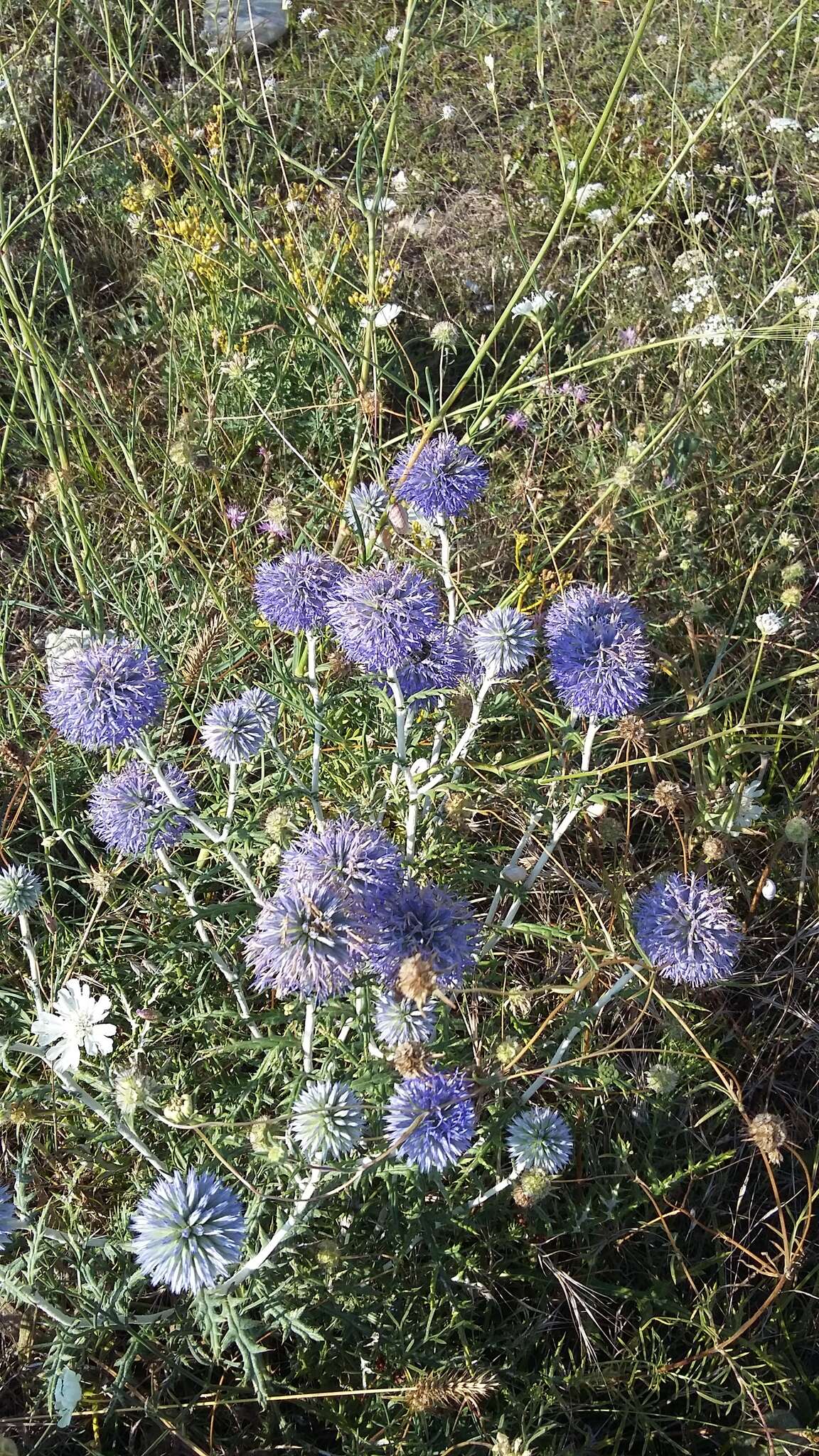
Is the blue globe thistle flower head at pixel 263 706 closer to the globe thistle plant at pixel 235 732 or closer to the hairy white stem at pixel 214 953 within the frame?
the globe thistle plant at pixel 235 732

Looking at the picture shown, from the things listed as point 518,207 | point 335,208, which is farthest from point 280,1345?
point 518,207

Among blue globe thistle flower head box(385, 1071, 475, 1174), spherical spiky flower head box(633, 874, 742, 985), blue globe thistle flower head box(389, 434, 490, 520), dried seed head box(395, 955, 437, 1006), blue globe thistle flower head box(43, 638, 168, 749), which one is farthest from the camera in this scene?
blue globe thistle flower head box(389, 434, 490, 520)

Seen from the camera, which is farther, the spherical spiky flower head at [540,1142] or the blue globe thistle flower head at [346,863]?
the spherical spiky flower head at [540,1142]

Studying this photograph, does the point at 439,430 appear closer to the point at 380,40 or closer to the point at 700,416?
the point at 700,416

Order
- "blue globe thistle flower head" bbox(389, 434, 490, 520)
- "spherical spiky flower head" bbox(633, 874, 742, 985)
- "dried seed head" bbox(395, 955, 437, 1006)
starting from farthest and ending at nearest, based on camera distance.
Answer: "blue globe thistle flower head" bbox(389, 434, 490, 520), "spherical spiky flower head" bbox(633, 874, 742, 985), "dried seed head" bbox(395, 955, 437, 1006)

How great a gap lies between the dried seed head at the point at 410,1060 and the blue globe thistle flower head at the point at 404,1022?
0.06 meters

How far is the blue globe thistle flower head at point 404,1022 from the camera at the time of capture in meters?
1.63

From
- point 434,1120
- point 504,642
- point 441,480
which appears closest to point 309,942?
point 434,1120

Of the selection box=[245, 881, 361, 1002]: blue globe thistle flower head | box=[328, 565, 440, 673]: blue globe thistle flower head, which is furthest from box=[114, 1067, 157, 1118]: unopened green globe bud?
box=[328, 565, 440, 673]: blue globe thistle flower head

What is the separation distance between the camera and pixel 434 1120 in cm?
165

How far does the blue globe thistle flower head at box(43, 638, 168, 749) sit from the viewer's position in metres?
1.74

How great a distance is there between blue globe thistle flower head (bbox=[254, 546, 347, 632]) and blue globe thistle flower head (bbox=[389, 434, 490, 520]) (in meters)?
0.24

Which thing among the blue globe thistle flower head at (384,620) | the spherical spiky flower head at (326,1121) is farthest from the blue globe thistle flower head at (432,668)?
the spherical spiky flower head at (326,1121)

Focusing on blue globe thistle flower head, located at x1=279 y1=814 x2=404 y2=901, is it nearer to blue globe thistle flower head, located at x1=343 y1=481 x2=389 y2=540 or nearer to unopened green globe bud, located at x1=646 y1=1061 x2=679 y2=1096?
unopened green globe bud, located at x1=646 y1=1061 x2=679 y2=1096
